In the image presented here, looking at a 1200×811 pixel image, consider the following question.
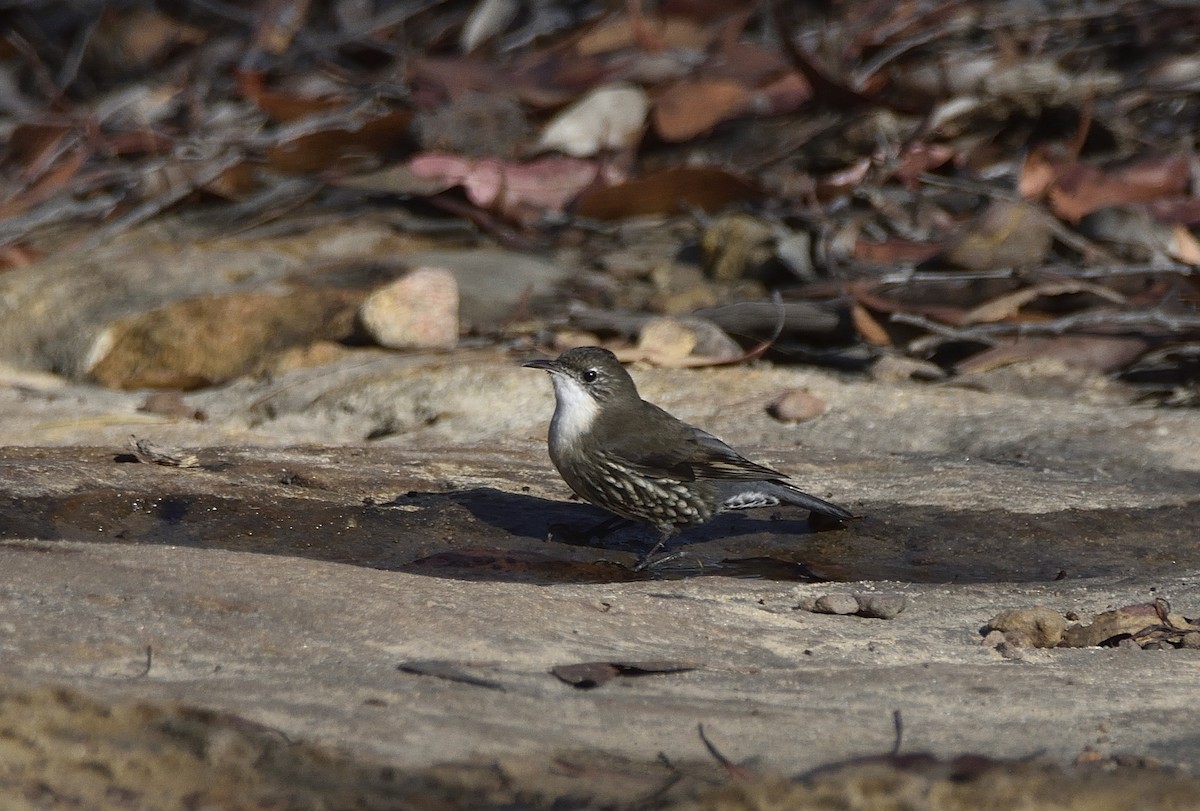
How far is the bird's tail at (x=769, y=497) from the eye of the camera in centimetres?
431

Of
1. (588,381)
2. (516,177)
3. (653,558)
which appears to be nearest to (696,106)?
(516,177)

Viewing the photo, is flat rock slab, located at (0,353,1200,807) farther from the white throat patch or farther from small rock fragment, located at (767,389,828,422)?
the white throat patch

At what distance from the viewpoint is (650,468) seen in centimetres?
460

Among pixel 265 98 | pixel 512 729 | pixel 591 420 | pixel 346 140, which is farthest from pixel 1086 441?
pixel 265 98

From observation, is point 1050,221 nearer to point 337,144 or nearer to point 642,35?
point 642,35

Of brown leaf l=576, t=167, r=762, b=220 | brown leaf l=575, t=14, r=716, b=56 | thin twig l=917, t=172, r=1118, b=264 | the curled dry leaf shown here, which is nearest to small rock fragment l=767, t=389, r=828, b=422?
thin twig l=917, t=172, r=1118, b=264

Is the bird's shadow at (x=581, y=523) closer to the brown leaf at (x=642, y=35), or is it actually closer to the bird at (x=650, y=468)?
the bird at (x=650, y=468)

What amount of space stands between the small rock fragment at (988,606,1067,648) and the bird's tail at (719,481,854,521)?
3.14 ft

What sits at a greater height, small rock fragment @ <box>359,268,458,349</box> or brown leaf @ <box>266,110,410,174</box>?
brown leaf @ <box>266,110,410,174</box>

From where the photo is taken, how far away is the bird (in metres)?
4.46

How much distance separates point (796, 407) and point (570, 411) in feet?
3.71

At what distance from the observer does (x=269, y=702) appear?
8.03ft

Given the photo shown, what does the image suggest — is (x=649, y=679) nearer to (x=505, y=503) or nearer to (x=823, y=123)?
(x=505, y=503)

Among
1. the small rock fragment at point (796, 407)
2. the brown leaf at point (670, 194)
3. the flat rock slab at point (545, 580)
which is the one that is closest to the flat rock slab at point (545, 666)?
the flat rock slab at point (545, 580)
